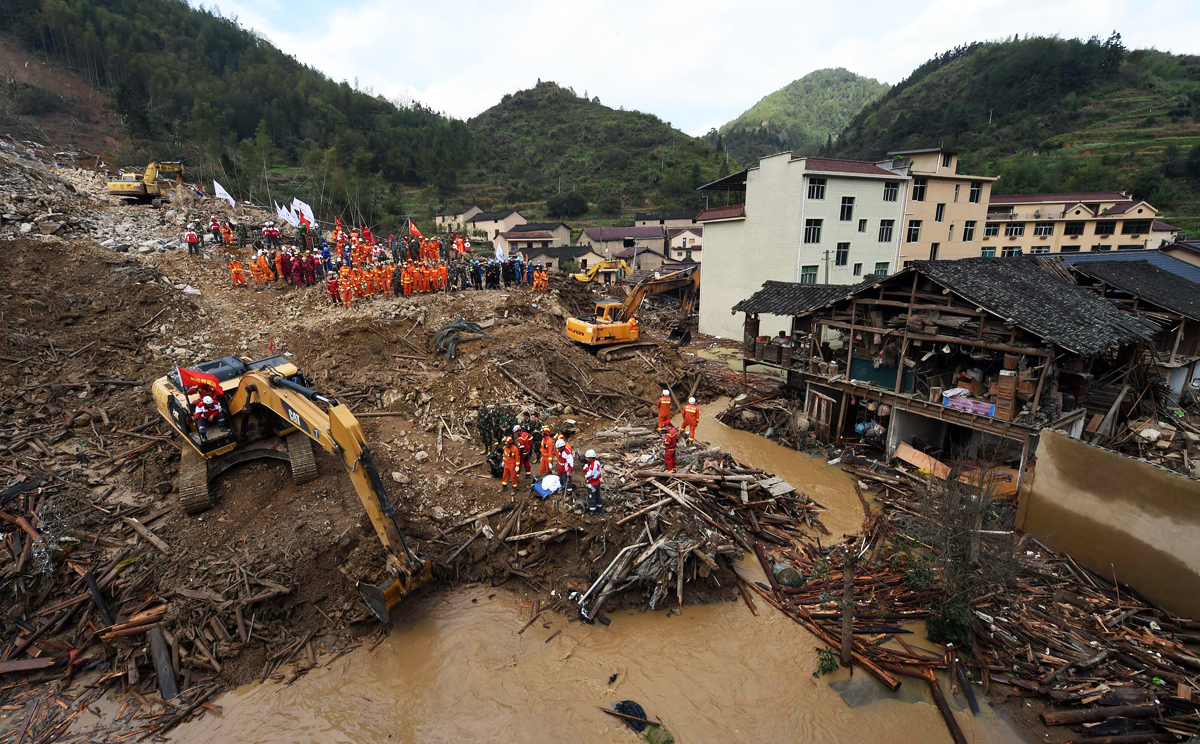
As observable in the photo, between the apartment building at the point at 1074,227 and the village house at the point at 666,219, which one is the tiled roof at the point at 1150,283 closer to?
the apartment building at the point at 1074,227

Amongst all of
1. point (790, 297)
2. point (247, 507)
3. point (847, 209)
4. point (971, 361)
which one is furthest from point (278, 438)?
point (847, 209)

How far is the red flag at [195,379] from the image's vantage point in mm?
9258

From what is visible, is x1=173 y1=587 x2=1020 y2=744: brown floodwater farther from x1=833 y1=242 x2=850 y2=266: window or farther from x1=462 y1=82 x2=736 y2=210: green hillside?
x1=462 y1=82 x2=736 y2=210: green hillside

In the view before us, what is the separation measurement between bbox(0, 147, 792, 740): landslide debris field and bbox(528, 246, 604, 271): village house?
34964 mm

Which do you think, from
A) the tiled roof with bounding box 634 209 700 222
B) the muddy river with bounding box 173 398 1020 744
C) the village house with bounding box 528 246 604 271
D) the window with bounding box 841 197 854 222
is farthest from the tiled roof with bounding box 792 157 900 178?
the tiled roof with bounding box 634 209 700 222

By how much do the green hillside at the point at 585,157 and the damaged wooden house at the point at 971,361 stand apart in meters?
65.9

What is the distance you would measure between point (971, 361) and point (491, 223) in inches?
2313

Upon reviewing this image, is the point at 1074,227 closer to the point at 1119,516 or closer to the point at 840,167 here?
the point at 840,167

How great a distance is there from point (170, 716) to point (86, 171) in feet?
149

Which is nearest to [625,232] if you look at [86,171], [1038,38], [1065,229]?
[1065,229]

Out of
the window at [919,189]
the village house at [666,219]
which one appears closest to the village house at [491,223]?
the village house at [666,219]

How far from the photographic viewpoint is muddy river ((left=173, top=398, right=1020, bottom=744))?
296 inches

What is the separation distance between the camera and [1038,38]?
87438mm

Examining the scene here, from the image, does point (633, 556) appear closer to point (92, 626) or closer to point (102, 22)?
point (92, 626)
